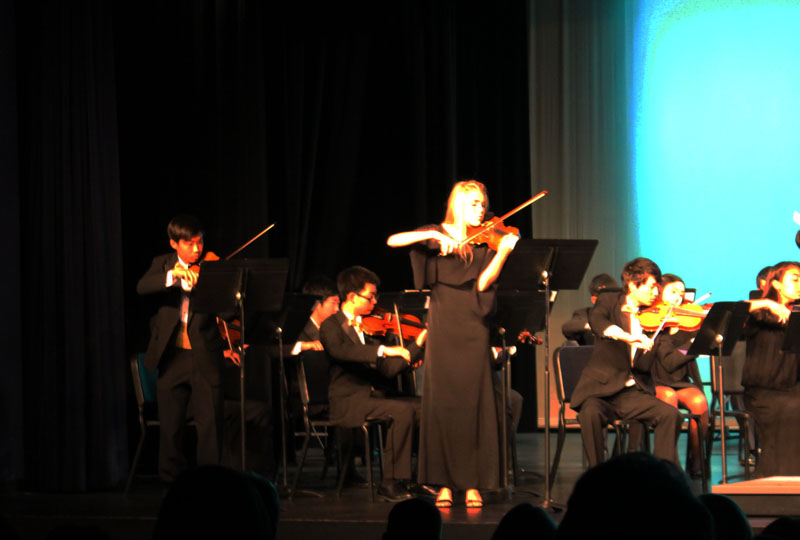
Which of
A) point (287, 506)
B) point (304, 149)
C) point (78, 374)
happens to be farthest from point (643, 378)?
point (304, 149)

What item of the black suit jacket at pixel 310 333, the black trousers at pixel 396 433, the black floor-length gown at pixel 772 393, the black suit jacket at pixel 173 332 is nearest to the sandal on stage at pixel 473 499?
the black trousers at pixel 396 433

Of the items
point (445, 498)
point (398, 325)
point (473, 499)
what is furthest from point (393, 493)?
point (398, 325)

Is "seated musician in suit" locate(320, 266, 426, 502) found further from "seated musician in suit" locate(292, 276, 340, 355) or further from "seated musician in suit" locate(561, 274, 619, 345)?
"seated musician in suit" locate(561, 274, 619, 345)

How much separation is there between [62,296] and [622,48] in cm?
516

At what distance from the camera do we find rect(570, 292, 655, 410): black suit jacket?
5.00 metres

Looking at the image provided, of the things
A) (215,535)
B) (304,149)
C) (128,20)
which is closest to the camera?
(215,535)

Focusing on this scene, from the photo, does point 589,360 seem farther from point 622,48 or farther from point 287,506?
point 622,48

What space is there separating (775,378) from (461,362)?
1.83 metres

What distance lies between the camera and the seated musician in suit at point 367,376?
498 cm

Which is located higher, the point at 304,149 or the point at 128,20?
the point at 128,20

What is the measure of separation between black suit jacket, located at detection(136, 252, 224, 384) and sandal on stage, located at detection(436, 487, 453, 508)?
4.36 feet

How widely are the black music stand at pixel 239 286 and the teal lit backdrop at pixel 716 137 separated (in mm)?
4561

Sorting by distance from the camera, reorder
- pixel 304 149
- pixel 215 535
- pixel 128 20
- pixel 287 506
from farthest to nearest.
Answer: pixel 304 149 → pixel 128 20 → pixel 287 506 → pixel 215 535

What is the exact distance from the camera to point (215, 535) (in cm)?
147
